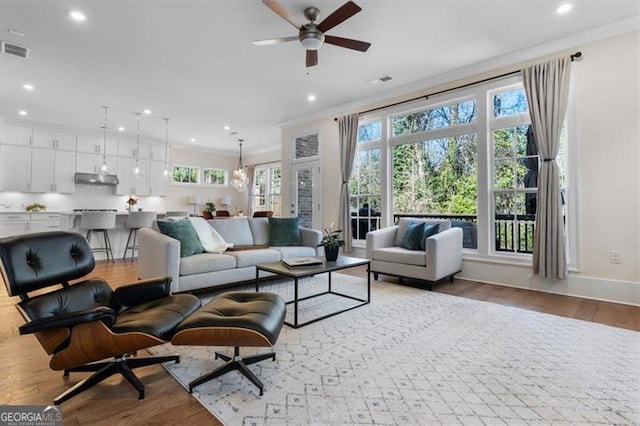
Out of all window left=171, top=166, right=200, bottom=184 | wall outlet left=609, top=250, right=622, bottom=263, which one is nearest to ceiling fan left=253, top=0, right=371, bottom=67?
wall outlet left=609, top=250, right=622, bottom=263

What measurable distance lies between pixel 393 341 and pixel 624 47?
155 inches

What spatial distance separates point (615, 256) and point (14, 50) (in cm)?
716

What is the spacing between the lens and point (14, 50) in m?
3.68

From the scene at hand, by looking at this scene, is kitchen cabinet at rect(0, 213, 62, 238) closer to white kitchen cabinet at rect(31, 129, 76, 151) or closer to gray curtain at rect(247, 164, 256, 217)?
white kitchen cabinet at rect(31, 129, 76, 151)

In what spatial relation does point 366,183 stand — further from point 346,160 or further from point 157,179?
point 157,179

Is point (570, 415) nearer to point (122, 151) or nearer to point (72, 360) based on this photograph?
point (72, 360)

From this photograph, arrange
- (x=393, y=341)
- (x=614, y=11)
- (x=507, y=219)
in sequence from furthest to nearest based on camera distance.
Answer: (x=507, y=219) < (x=614, y=11) < (x=393, y=341)

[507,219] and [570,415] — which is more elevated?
[507,219]

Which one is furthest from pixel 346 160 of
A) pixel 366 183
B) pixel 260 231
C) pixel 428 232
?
pixel 428 232

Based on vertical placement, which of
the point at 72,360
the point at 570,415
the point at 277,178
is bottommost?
the point at 570,415

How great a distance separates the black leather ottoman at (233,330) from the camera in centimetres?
159

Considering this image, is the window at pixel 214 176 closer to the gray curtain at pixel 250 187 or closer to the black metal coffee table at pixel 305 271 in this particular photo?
the gray curtain at pixel 250 187

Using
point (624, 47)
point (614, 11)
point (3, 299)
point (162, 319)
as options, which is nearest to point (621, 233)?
point (624, 47)

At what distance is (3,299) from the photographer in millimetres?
3430
